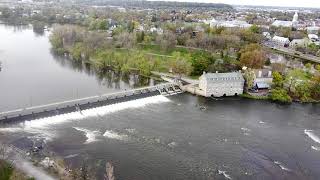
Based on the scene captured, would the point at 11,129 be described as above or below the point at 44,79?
below

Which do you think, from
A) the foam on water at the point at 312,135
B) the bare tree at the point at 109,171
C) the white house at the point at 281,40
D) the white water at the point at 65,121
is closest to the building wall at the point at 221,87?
the white water at the point at 65,121

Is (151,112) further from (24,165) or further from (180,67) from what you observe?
(24,165)

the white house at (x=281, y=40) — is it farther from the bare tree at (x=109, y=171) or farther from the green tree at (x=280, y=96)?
the bare tree at (x=109, y=171)

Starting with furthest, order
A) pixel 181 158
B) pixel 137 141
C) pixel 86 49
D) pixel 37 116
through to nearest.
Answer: pixel 86 49 → pixel 37 116 → pixel 137 141 → pixel 181 158

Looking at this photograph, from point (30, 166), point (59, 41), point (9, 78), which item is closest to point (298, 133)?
point (30, 166)

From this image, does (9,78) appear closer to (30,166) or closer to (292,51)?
(30,166)

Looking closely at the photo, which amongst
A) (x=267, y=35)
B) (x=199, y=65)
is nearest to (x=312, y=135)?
(x=199, y=65)
